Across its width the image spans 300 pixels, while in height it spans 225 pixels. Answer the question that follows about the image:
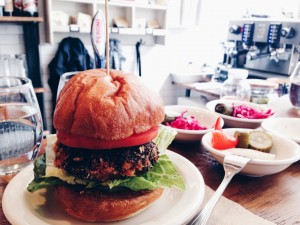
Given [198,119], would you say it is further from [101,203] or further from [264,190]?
[101,203]

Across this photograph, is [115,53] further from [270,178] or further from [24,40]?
[270,178]

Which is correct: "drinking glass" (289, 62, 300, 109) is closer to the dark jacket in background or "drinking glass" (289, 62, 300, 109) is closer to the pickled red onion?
the pickled red onion

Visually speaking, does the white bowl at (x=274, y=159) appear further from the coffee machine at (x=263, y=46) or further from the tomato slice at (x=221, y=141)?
the coffee machine at (x=263, y=46)

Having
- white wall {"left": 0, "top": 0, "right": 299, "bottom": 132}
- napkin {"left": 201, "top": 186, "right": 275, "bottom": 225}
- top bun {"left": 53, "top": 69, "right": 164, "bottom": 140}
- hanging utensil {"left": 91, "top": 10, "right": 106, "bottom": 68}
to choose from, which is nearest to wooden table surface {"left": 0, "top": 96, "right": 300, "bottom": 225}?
napkin {"left": 201, "top": 186, "right": 275, "bottom": 225}

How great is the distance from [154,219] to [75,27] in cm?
259

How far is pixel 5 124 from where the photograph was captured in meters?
0.88

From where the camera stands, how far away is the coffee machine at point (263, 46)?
3.01 m

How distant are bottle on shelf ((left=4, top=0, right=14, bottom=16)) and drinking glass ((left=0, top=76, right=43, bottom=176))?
175cm

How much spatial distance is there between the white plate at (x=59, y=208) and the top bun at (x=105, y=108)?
0.69 feet

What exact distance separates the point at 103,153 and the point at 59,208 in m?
0.20

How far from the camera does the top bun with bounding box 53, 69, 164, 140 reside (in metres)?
0.71

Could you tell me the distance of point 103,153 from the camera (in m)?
0.75

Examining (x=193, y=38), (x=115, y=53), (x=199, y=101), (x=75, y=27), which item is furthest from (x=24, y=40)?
(x=193, y=38)

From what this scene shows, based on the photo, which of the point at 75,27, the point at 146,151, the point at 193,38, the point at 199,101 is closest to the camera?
the point at 146,151
